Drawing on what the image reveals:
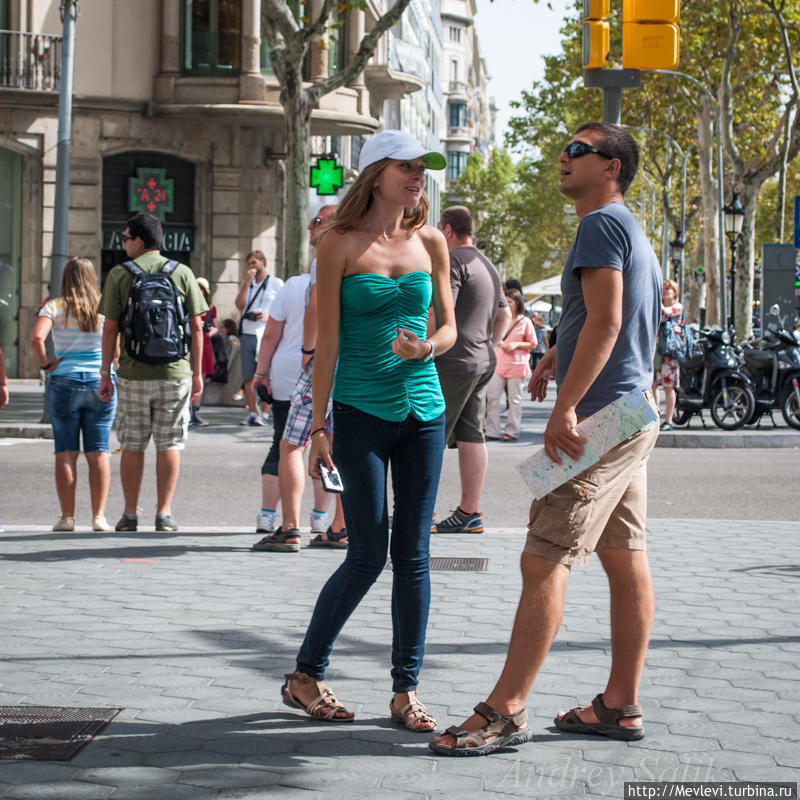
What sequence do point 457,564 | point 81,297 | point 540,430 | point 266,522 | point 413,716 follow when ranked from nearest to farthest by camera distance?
point 413,716
point 457,564
point 266,522
point 81,297
point 540,430

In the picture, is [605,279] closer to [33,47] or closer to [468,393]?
[468,393]

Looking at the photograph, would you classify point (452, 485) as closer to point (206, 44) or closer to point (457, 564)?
point (457, 564)

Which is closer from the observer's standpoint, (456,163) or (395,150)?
(395,150)

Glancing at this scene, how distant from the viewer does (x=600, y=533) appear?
4.43 metres

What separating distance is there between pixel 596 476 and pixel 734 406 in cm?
1353

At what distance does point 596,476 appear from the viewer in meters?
4.38

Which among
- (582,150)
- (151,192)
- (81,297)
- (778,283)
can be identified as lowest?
(81,297)

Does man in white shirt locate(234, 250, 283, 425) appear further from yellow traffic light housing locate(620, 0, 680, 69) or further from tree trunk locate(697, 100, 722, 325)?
tree trunk locate(697, 100, 722, 325)

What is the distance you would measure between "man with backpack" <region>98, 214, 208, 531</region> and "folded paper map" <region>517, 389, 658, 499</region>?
176 inches

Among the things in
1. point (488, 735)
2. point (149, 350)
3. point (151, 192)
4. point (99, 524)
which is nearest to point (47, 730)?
point (488, 735)

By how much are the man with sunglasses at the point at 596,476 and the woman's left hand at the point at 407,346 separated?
0.45 metres

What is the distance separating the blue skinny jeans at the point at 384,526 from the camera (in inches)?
180

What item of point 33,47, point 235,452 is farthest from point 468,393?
point 33,47

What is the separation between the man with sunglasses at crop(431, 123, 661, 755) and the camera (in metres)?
4.31
